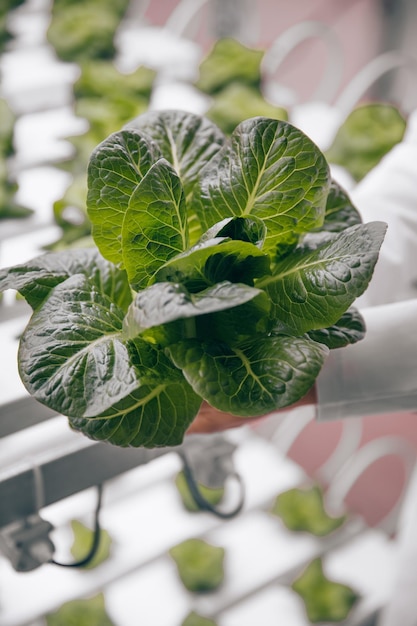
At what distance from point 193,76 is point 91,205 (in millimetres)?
912

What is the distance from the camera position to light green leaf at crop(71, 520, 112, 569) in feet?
3.00

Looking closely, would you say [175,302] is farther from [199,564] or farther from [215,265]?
[199,564]

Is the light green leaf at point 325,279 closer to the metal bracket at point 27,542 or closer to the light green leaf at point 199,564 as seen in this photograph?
the metal bracket at point 27,542

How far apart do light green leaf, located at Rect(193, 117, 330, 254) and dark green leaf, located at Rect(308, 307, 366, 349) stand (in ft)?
0.25

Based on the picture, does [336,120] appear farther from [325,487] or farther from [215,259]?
[325,487]

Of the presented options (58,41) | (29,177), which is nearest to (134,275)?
(29,177)

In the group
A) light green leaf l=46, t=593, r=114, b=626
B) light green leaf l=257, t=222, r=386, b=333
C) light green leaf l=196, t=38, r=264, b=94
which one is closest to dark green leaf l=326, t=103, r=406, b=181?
light green leaf l=196, t=38, r=264, b=94

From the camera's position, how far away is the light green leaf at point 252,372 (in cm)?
49

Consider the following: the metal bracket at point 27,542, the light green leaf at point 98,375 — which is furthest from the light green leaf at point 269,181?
the metal bracket at point 27,542

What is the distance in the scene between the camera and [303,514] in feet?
3.32

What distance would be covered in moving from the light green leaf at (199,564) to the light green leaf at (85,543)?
0.08m

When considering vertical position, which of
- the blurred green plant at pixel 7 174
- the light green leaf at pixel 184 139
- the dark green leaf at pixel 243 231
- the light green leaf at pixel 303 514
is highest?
the light green leaf at pixel 184 139

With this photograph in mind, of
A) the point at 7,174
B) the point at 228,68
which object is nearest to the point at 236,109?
the point at 228,68

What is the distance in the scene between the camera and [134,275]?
55 centimetres
